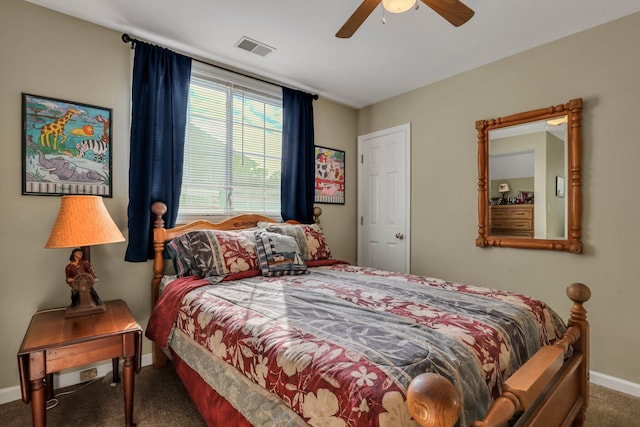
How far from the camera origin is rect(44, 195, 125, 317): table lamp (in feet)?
6.18

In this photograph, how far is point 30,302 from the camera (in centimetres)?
215

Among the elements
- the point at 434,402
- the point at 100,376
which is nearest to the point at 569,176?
the point at 434,402

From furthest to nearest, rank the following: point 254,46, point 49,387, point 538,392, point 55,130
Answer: point 254,46, point 55,130, point 49,387, point 538,392

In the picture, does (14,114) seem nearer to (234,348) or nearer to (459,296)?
(234,348)

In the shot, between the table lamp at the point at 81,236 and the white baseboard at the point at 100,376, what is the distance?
2.08 feet

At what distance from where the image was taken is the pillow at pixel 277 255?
8.10 feet

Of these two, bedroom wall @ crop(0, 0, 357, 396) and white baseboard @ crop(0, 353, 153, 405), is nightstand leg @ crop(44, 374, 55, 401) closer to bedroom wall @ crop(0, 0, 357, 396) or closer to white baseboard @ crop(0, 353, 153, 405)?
white baseboard @ crop(0, 353, 153, 405)

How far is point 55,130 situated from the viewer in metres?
2.22

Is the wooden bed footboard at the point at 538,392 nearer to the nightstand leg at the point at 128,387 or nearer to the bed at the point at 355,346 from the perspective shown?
the bed at the point at 355,346

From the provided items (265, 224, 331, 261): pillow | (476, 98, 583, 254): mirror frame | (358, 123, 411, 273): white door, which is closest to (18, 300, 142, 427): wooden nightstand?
(265, 224, 331, 261): pillow

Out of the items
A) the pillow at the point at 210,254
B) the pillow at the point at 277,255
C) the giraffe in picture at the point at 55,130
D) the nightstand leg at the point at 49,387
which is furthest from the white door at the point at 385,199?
the nightstand leg at the point at 49,387

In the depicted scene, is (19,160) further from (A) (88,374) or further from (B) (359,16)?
(B) (359,16)

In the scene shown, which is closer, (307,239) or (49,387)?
(49,387)

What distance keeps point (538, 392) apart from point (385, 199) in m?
2.85
